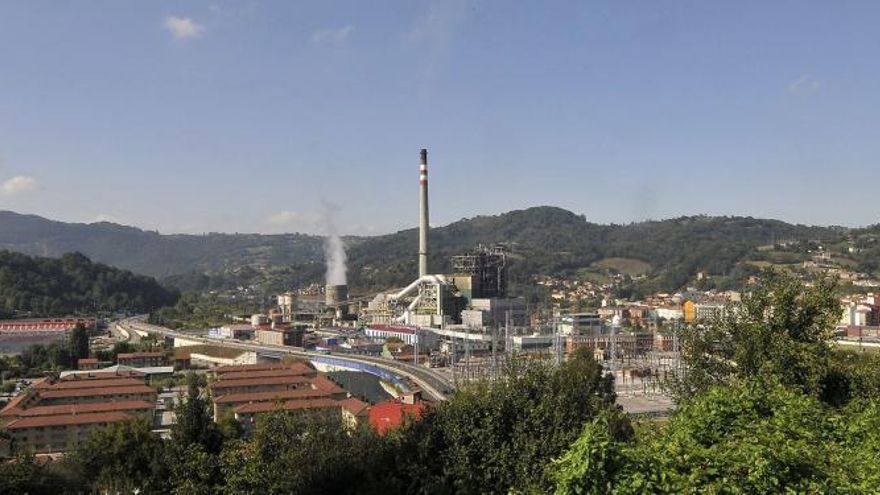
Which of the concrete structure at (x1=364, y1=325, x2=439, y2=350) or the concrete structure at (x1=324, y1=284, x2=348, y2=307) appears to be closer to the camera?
the concrete structure at (x1=364, y1=325, x2=439, y2=350)

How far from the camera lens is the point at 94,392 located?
94.1 ft

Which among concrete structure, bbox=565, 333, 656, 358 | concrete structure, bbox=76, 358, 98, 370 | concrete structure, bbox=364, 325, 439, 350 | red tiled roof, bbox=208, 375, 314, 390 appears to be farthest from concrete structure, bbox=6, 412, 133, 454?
concrete structure, bbox=565, 333, 656, 358

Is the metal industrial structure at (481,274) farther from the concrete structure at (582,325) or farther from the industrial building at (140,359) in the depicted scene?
the industrial building at (140,359)

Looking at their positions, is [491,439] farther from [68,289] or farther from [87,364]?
[68,289]

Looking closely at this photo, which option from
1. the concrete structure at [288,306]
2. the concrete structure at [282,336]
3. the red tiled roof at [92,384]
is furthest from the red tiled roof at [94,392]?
the concrete structure at [288,306]

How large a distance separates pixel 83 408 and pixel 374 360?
19.7 m

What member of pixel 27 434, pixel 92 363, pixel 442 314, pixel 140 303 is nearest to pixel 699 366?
pixel 27 434

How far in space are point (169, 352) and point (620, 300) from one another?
195ft

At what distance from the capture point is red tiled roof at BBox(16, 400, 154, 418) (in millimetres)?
24469

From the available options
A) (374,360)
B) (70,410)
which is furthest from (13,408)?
(374,360)

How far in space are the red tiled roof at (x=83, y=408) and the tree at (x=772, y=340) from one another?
20.9 m

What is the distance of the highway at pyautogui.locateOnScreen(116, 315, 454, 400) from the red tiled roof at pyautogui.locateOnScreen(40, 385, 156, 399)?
1201cm

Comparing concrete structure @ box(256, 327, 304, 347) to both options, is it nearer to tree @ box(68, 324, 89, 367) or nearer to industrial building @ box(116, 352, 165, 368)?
industrial building @ box(116, 352, 165, 368)

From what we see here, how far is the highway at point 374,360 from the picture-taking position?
32781 mm
